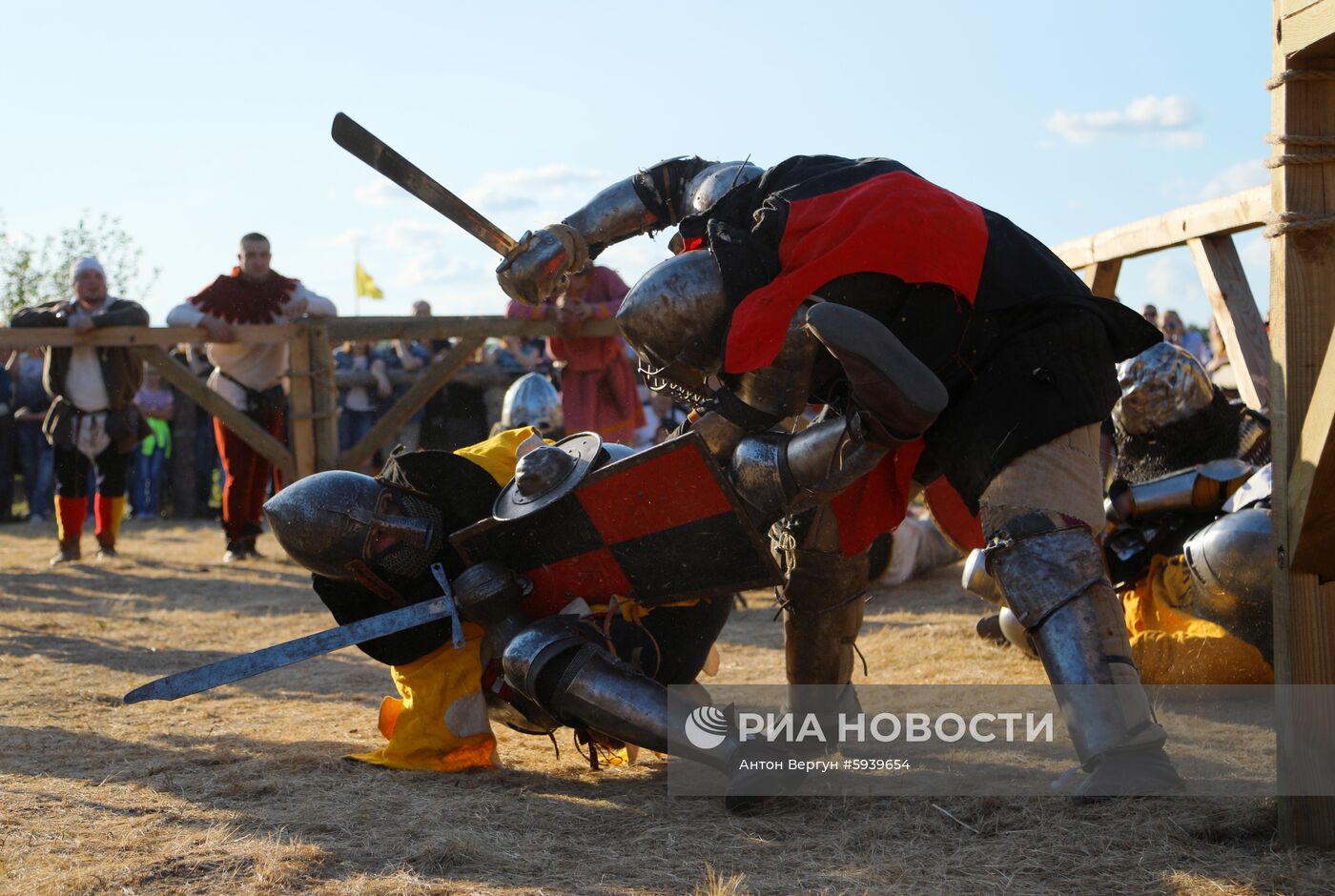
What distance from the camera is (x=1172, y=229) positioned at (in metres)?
4.62

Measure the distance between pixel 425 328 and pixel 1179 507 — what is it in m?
5.08

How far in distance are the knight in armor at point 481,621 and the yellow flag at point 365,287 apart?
1271 centimetres

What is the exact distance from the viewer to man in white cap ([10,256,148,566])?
26.7 ft

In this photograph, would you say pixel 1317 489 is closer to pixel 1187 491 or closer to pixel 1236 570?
pixel 1236 570

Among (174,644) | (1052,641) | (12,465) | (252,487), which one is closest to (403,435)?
(252,487)

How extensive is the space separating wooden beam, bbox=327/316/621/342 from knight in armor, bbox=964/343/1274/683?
430 centimetres

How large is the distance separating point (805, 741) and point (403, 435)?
8499 mm

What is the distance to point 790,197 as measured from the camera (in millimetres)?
2992

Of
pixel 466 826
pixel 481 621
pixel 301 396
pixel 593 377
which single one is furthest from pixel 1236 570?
pixel 301 396

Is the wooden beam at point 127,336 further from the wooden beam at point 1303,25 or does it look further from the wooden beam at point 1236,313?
the wooden beam at point 1303,25

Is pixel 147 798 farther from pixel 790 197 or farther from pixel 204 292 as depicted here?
pixel 204 292

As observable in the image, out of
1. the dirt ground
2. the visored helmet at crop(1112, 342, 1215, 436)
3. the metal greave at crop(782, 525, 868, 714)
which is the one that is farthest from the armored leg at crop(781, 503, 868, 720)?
the visored helmet at crop(1112, 342, 1215, 436)

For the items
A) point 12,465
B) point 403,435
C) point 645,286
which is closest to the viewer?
point 645,286

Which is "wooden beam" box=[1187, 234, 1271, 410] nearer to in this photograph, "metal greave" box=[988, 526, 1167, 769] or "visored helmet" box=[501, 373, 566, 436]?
"metal greave" box=[988, 526, 1167, 769]
